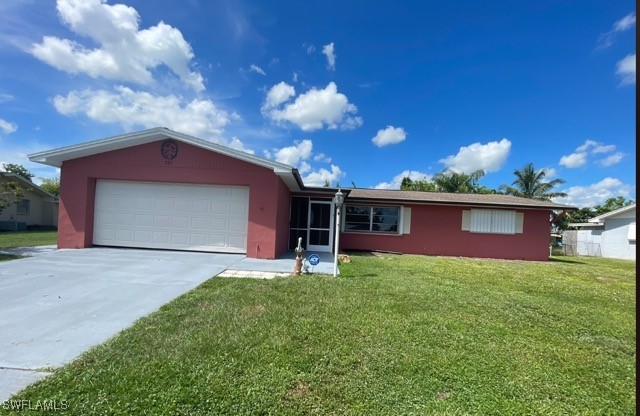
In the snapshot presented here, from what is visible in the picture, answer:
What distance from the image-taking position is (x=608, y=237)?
2266 cm

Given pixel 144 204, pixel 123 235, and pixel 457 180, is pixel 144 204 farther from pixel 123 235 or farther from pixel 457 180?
pixel 457 180

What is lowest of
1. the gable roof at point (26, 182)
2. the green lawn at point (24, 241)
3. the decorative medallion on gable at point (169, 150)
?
the green lawn at point (24, 241)

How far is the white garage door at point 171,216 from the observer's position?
10883mm

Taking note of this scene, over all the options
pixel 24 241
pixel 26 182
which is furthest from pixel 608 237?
pixel 26 182

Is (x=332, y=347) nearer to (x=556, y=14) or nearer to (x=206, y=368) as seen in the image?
(x=206, y=368)

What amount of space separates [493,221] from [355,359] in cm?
1387

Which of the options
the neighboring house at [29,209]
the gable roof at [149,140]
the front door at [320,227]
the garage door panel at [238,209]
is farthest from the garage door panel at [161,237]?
the neighboring house at [29,209]

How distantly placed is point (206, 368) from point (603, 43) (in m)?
14.0

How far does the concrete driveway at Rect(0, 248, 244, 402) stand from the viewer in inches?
138

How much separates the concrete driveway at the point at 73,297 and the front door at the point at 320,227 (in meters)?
4.68

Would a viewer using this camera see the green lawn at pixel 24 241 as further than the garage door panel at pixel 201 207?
Yes

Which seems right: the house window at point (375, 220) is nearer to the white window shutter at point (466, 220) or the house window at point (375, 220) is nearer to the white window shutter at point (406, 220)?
the white window shutter at point (406, 220)

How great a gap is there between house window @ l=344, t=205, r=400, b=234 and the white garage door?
6117 mm

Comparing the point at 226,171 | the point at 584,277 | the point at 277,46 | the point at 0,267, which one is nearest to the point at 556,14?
the point at 584,277
